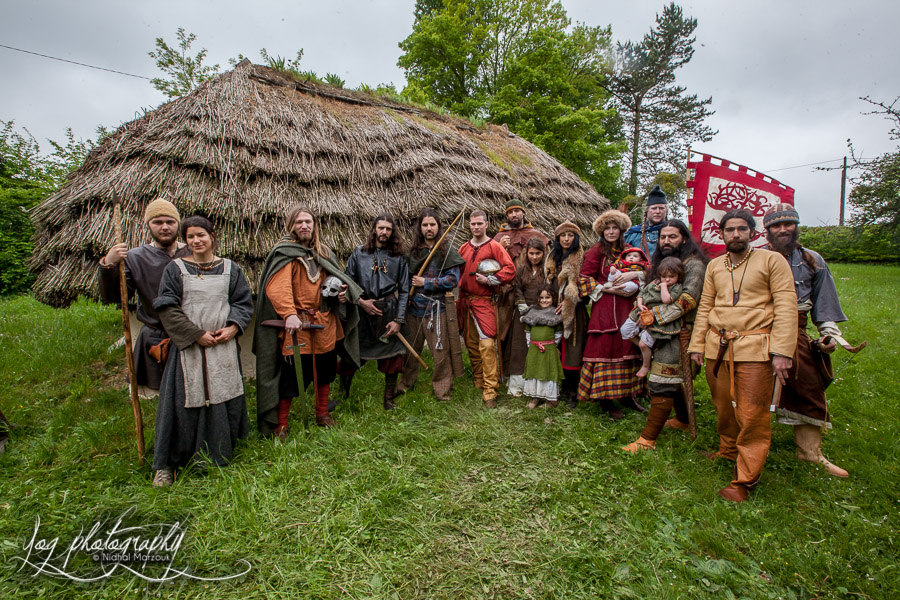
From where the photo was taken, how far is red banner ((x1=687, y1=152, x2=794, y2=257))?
3396 millimetres

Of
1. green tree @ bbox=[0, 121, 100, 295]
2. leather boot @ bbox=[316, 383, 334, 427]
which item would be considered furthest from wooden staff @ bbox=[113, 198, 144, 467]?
green tree @ bbox=[0, 121, 100, 295]

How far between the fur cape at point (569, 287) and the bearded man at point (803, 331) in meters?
1.42

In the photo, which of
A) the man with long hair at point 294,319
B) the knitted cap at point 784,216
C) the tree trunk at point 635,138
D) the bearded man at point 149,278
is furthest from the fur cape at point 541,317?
the tree trunk at point 635,138

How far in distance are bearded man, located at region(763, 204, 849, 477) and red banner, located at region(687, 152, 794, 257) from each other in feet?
2.12

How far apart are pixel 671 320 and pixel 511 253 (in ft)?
6.23

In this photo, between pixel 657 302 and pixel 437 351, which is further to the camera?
pixel 437 351

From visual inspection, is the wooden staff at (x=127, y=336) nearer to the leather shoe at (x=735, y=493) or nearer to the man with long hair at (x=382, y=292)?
the man with long hair at (x=382, y=292)

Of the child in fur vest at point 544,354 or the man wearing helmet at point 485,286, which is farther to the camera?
the man wearing helmet at point 485,286

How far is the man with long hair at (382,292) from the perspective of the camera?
12.5 ft

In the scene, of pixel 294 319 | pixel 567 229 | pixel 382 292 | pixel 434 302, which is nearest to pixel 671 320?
pixel 567 229

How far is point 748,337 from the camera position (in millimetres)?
2420

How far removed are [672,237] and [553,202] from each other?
3957 mm

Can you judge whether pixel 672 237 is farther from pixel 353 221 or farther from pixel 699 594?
pixel 353 221

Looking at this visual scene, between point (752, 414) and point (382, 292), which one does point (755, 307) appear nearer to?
point (752, 414)
